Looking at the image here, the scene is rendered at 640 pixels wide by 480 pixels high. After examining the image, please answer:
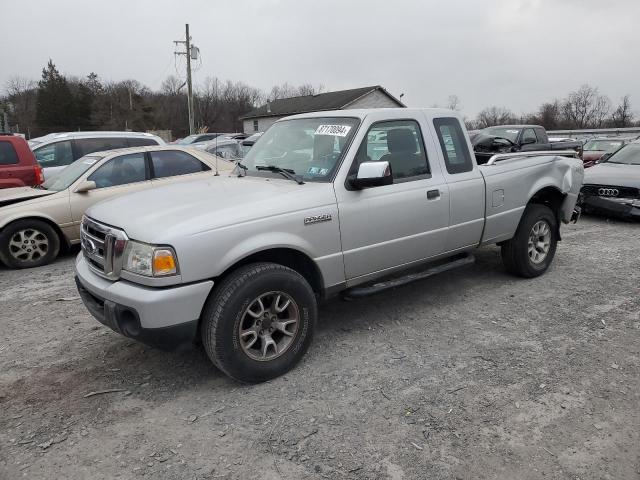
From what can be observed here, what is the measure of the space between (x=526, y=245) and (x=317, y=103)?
46.6 meters

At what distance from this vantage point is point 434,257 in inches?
179

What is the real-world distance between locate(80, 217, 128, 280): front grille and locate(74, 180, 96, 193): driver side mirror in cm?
328

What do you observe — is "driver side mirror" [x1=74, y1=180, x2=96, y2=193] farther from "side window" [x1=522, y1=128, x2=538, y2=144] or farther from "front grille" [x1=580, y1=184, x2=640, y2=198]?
"side window" [x1=522, y1=128, x2=538, y2=144]

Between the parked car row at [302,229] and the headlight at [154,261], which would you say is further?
the parked car row at [302,229]

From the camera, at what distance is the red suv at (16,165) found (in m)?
7.68

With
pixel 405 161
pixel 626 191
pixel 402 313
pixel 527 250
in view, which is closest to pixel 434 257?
pixel 402 313

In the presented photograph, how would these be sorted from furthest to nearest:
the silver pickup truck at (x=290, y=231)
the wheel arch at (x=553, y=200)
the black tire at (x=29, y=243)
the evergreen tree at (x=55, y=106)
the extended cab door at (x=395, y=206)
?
the evergreen tree at (x=55, y=106)
the black tire at (x=29, y=243)
the wheel arch at (x=553, y=200)
the extended cab door at (x=395, y=206)
the silver pickup truck at (x=290, y=231)

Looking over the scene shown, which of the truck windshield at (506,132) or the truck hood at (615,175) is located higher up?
the truck windshield at (506,132)

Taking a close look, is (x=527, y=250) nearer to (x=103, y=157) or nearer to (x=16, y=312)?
(x=16, y=312)

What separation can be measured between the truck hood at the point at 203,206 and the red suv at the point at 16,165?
493 centimetres

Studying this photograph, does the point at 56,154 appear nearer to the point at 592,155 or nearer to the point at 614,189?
the point at 614,189

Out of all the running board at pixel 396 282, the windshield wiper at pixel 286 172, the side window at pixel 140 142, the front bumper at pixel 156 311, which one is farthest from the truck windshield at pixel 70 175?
the running board at pixel 396 282

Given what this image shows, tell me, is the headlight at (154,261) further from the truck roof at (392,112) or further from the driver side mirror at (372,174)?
the truck roof at (392,112)

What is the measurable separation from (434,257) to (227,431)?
247 centimetres
